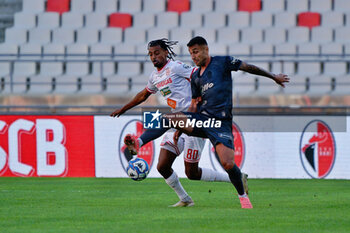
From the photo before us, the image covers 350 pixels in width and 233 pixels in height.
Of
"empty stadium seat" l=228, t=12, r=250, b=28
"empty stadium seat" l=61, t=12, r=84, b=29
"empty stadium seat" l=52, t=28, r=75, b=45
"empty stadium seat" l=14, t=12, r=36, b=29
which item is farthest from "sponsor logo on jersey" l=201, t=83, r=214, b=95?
"empty stadium seat" l=14, t=12, r=36, b=29

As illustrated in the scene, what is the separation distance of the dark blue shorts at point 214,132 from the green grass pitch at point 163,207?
0.81m

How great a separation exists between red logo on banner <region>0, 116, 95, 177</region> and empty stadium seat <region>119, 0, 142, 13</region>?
26.7 ft

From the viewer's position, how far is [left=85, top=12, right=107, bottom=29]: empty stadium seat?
75.9ft

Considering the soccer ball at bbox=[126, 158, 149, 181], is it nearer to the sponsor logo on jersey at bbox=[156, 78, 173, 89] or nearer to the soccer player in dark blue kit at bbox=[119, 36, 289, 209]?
the soccer player in dark blue kit at bbox=[119, 36, 289, 209]

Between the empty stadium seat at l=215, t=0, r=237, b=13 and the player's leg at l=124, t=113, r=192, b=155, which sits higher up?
the empty stadium seat at l=215, t=0, r=237, b=13

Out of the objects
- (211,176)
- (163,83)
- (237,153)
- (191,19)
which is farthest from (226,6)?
(211,176)

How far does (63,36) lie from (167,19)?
3.22 metres

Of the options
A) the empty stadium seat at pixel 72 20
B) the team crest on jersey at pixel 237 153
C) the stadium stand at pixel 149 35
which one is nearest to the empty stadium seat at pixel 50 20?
the stadium stand at pixel 149 35

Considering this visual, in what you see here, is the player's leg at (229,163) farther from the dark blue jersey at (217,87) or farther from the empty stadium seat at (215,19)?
the empty stadium seat at (215,19)

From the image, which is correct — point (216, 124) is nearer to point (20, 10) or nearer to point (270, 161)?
point (270, 161)

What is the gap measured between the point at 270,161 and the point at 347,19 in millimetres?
8798

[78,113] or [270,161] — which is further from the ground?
[78,113]

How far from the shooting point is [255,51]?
21688mm

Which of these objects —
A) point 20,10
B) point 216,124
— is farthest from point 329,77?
point 216,124
